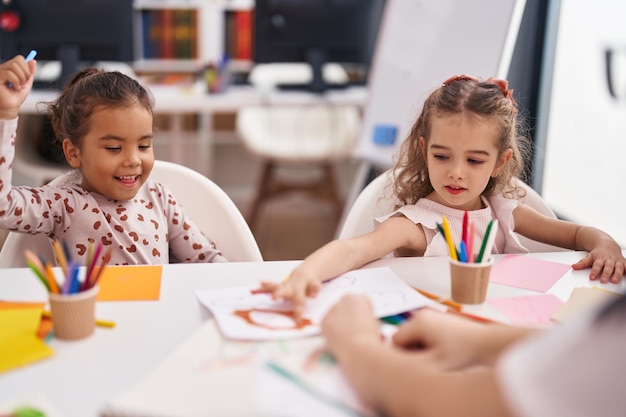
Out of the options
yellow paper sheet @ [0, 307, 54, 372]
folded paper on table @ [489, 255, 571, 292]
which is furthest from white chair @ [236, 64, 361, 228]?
yellow paper sheet @ [0, 307, 54, 372]

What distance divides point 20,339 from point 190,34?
3642 mm

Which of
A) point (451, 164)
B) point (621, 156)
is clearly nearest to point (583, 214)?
point (621, 156)

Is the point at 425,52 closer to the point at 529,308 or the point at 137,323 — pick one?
the point at 529,308

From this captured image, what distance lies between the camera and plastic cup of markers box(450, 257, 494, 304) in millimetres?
984

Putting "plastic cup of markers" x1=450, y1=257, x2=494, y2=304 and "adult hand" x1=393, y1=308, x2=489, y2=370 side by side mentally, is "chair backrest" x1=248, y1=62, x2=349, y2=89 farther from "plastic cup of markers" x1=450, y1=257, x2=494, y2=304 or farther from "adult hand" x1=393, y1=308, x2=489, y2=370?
"adult hand" x1=393, y1=308, x2=489, y2=370

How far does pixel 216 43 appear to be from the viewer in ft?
13.9

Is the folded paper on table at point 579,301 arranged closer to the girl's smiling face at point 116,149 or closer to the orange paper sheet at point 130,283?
the orange paper sheet at point 130,283

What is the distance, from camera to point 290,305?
95 centimetres

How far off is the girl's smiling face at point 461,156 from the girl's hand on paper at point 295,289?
421 millimetres

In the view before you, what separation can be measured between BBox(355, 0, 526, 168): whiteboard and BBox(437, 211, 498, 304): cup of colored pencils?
99 cm

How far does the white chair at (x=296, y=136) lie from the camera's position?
3.38 meters

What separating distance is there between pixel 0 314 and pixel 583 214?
101 inches

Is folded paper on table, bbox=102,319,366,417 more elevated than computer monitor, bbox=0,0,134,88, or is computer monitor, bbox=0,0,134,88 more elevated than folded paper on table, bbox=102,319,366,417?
computer monitor, bbox=0,0,134,88

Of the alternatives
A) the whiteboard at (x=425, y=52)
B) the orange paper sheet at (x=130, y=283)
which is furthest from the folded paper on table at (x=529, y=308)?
the whiteboard at (x=425, y=52)
